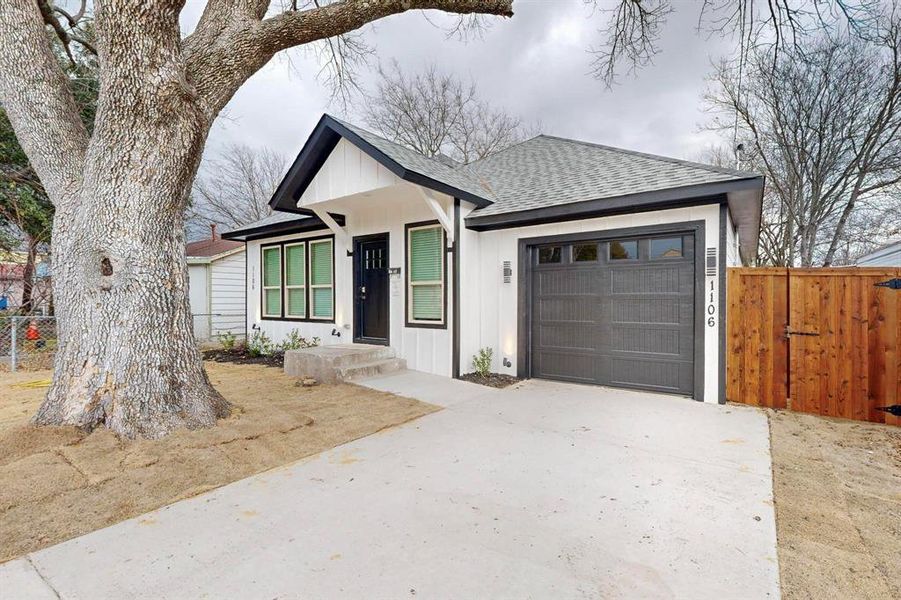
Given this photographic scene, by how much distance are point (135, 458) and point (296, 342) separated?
551 centimetres

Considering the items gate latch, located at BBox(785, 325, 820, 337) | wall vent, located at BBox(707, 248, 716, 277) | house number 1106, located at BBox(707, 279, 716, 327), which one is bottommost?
gate latch, located at BBox(785, 325, 820, 337)

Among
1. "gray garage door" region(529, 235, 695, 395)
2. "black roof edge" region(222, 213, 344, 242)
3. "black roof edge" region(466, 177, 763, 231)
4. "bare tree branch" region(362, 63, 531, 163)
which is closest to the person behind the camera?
"black roof edge" region(466, 177, 763, 231)

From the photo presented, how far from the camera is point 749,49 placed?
5641 mm

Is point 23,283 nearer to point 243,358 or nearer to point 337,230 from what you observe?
point 243,358


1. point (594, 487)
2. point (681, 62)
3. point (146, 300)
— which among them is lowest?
point (594, 487)

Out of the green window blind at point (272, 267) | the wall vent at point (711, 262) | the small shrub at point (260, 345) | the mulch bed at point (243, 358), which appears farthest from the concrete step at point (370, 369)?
the wall vent at point (711, 262)

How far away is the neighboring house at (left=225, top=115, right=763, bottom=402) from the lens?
5.16 meters

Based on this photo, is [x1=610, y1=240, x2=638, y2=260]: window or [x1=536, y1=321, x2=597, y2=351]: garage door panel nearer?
[x1=610, y1=240, x2=638, y2=260]: window

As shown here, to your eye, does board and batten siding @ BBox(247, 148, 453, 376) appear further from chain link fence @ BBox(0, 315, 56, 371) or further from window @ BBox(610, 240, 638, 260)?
chain link fence @ BBox(0, 315, 56, 371)

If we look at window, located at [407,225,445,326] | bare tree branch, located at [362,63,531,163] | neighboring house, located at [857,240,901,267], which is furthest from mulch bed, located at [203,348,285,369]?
neighboring house, located at [857,240,901,267]

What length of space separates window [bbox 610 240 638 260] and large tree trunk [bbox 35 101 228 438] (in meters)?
5.02

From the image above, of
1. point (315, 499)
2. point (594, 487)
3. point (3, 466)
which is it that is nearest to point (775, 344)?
point (594, 487)

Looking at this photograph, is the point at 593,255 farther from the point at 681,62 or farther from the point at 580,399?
the point at 681,62

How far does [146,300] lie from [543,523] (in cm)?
362
